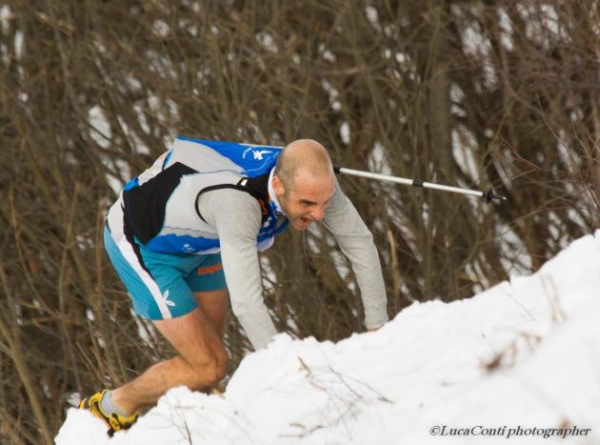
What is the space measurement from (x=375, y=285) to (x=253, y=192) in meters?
0.83

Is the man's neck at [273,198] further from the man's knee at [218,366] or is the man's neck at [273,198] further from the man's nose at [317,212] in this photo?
the man's knee at [218,366]

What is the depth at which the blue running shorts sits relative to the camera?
17.4ft

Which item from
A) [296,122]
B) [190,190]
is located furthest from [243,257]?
[296,122]

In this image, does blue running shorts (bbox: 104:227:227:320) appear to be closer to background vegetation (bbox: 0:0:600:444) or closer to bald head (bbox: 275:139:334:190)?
bald head (bbox: 275:139:334:190)

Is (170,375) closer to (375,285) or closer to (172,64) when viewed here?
(375,285)

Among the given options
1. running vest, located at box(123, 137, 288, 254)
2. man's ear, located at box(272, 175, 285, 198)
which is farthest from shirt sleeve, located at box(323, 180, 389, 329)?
man's ear, located at box(272, 175, 285, 198)

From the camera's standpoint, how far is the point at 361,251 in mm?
5152

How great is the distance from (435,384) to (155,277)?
1.88 m

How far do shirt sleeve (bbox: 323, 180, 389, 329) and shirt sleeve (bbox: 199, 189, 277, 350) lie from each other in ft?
1.66

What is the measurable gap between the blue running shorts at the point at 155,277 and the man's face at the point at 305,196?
85 cm

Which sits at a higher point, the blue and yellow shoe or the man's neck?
the man's neck

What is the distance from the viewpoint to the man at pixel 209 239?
15.1 ft

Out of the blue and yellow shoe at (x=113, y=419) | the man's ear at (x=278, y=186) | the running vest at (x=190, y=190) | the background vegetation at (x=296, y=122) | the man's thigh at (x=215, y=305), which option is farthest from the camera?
the background vegetation at (x=296, y=122)

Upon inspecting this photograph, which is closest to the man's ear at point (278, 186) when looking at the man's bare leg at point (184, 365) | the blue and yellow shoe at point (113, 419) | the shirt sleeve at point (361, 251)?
the shirt sleeve at point (361, 251)
